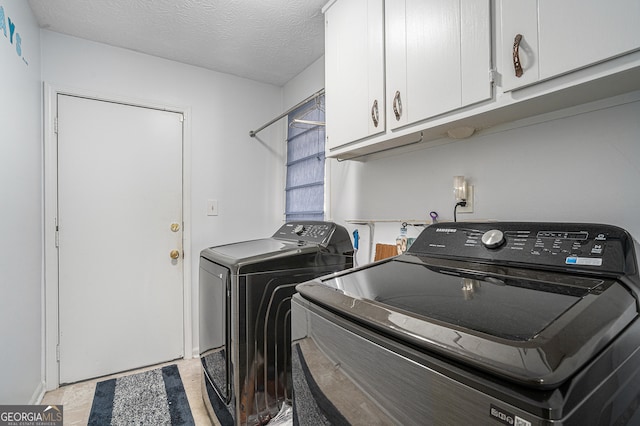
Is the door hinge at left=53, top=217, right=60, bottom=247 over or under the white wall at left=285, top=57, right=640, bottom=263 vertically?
under

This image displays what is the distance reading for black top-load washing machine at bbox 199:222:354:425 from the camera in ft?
4.68

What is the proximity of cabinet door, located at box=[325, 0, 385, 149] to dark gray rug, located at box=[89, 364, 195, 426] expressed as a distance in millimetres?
1859

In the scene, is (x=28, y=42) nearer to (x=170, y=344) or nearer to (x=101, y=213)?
(x=101, y=213)

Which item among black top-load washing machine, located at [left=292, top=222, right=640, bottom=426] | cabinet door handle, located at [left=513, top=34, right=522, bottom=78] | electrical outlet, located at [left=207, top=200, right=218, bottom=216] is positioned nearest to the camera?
black top-load washing machine, located at [left=292, top=222, right=640, bottom=426]

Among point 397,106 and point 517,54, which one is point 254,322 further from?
point 517,54

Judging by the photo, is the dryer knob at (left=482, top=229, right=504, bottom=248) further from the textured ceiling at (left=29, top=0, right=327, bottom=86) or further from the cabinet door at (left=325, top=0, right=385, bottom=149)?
the textured ceiling at (left=29, top=0, right=327, bottom=86)

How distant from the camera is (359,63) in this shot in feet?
5.03

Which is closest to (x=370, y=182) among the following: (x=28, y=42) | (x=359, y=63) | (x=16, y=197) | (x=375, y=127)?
(x=375, y=127)

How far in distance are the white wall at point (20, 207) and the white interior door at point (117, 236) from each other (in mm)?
172

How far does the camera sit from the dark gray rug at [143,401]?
1.82m

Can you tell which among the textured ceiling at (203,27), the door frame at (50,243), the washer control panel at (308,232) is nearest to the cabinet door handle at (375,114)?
the washer control panel at (308,232)

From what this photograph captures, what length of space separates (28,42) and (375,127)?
2.20m

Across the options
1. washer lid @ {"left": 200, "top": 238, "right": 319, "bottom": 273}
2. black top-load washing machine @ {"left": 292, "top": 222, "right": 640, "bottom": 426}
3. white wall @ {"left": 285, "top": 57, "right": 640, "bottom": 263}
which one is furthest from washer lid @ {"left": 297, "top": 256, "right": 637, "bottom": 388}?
washer lid @ {"left": 200, "top": 238, "right": 319, "bottom": 273}

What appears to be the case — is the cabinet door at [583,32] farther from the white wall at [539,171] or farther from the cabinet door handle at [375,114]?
the cabinet door handle at [375,114]
